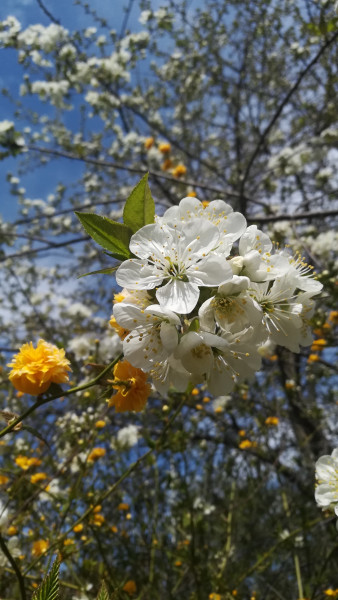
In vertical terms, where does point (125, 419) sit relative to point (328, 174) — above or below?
below

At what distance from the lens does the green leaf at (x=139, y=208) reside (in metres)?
0.86

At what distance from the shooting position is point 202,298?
0.87 meters

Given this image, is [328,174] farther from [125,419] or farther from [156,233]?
[156,233]

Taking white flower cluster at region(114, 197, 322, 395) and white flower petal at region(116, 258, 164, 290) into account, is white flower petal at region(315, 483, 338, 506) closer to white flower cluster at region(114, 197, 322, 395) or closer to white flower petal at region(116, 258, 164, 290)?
white flower cluster at region(114, 197, 322, 395)

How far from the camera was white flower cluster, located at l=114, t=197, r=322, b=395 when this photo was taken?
82 centimetres

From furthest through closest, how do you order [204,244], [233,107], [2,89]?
[233,107] → [2,89] → [204,244]

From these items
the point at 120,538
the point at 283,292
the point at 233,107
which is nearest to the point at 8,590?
the point at 120,538

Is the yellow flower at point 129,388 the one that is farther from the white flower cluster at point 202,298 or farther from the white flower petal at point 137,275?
the white flower petal at point 137,275

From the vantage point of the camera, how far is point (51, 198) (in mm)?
7133

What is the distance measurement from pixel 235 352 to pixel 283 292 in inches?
Answer: 6.3

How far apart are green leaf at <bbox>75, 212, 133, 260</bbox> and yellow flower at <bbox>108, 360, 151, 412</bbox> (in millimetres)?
231

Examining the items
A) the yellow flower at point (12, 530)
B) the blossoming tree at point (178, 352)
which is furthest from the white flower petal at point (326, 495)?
the yellow flower at point (12, 530)

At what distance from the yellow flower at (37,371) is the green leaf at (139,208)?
1.09ft

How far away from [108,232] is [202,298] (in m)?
0.23
